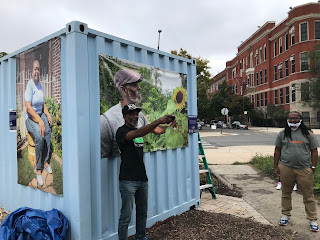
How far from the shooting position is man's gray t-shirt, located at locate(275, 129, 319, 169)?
14.6 feet

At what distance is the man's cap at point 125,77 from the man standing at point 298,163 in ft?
8.48

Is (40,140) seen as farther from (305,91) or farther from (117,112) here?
(305,91)

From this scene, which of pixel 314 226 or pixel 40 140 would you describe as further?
pixel 314 226

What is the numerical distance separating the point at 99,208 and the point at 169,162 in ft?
5.22

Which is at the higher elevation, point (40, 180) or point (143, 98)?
point (143, 98)

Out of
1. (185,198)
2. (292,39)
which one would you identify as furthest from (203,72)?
(185,198)

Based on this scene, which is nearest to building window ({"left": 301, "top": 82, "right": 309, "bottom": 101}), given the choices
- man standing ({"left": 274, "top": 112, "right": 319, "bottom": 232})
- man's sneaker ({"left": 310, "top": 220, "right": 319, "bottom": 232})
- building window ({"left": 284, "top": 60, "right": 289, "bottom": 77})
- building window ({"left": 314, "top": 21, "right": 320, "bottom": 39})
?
building window ({"left": 284, "top": 60, "right": 289, "bottom": 77})

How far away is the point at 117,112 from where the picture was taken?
12.6 feet

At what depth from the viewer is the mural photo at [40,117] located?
3658 mm

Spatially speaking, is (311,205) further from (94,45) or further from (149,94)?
(94,45)

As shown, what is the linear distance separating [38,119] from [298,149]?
13.1 ft

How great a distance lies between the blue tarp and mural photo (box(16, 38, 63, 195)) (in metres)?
0.40

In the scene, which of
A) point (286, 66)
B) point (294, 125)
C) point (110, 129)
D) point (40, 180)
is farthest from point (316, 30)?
point (40, 180)

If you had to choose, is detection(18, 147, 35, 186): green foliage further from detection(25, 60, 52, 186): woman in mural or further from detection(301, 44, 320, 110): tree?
detection(301, 44, 320, 110): tree
